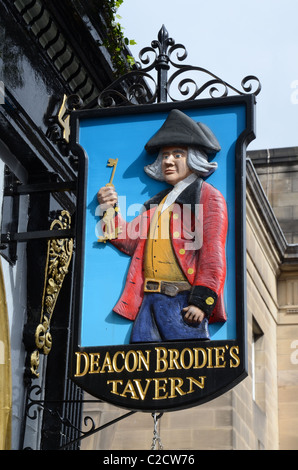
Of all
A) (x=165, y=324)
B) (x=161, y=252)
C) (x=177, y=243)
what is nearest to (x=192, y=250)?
(x=177, y=243)

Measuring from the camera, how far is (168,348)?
9.16 m

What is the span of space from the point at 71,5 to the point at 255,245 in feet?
46.4

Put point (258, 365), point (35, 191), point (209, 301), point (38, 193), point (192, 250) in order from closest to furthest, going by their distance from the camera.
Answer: point (209, 301), point (192, 250), point (35, 191), point (38, 193), point (258, 365)

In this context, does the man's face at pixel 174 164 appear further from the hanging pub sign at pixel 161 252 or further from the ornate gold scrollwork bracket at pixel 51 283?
the ornate gold scrollwork bracket at pixel 51 283

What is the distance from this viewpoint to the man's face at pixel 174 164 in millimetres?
9922

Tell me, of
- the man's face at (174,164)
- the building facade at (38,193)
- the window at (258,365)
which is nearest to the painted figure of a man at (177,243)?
the man's face at (174,164)

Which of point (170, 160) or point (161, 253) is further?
point (170, 160)

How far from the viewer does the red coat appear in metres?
9.29

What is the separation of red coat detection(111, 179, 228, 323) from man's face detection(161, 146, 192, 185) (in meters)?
0.14

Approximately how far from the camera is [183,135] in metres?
9.93

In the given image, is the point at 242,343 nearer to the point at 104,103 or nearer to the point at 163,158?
the point at 163,158

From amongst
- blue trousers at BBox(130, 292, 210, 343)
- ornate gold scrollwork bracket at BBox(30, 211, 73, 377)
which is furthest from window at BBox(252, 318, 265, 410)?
blue trousers at BBox(130, 292, 210, 343)

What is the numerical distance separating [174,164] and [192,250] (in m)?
0.86

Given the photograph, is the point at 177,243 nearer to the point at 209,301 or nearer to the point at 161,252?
the point at 161,252
